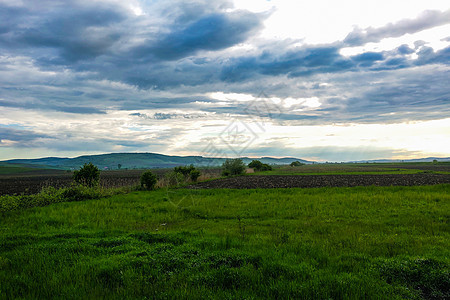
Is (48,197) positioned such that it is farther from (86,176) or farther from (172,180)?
(172,180)

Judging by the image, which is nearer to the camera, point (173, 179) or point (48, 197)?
point (48, 197)

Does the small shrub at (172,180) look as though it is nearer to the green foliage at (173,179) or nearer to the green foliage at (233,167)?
the green foliage at (173,179)

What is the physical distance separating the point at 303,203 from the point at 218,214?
627cm

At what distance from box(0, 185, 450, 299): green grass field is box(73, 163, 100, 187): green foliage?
502 inches

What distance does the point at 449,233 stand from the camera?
1008 cm

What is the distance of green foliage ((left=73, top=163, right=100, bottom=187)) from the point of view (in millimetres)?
25984

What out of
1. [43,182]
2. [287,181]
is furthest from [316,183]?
[43,182]

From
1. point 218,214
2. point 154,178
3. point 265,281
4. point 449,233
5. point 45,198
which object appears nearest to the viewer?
point 265,281

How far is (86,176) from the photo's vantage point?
26.3 m

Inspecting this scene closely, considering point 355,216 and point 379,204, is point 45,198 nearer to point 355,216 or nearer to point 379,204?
point 355,216

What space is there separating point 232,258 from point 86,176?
24.1 meters

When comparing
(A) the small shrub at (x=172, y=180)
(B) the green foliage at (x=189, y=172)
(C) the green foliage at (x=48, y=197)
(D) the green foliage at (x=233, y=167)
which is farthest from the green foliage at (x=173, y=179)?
(D) the green foliage at (x=233, y=167)

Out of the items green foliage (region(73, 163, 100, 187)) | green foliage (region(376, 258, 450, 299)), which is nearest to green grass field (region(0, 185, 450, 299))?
green foliage (region(376, 258, 450, 299))

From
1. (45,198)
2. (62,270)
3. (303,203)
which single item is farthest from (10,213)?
(303,203)
